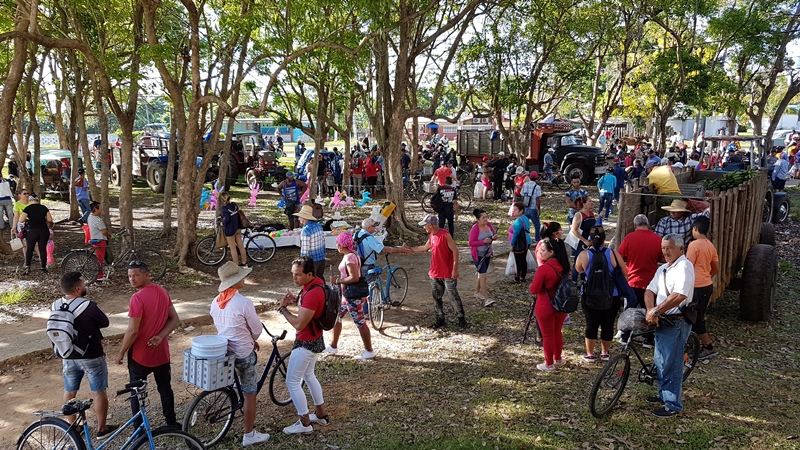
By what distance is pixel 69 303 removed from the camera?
489cm

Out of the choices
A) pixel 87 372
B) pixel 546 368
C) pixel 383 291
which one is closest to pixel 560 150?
pixel 383 291

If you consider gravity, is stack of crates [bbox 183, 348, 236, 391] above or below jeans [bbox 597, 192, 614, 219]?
below

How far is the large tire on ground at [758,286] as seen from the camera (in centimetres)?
780

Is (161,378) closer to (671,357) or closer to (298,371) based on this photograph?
(298,371)

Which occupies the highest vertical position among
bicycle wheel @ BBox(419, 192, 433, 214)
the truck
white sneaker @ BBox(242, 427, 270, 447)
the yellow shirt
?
the truck

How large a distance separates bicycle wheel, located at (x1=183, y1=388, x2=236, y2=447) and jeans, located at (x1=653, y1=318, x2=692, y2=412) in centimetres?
376

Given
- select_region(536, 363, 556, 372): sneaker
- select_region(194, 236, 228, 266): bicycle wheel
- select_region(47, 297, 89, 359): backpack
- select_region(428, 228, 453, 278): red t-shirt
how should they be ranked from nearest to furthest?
select_region(47, 297, 89, 359): backpack → select_region(536, 363, 556, 372): sneaker → select_region(428, 228, 453, 278): red t-shirt → select_region(194, 236, 228, 266): bicycle wheel

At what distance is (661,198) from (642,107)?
23357mm

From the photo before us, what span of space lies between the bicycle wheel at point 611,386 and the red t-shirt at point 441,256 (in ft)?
8.70

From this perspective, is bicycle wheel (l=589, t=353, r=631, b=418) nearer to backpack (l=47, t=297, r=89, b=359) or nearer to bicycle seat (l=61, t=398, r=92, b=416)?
bicycle seat (l=61, t=398, r=92, b=416)

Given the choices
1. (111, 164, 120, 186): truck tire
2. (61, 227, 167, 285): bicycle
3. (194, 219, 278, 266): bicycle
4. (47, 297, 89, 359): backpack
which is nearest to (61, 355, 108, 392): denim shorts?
(47, 297, 89, 359): backpack

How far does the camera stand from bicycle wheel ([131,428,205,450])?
166 inches

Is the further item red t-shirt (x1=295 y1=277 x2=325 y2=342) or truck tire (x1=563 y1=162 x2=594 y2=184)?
truck tire (x1=563 y1=162 x2=594 y2=184)

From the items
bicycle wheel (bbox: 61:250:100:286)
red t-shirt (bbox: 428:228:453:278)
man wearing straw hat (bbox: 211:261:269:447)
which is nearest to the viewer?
man wearing straw hat (bbox: 211:261:269:447)
